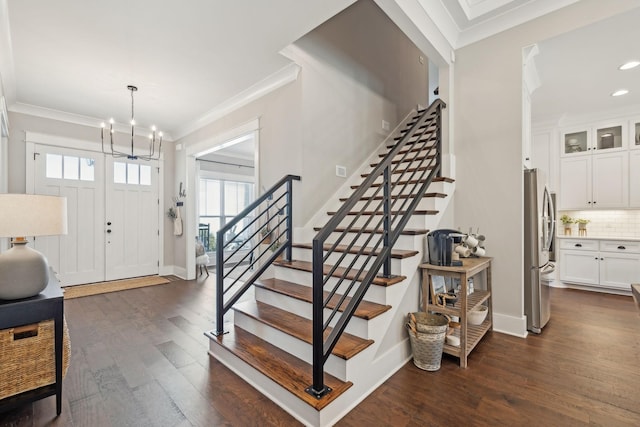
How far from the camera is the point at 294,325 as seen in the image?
2.20 metres

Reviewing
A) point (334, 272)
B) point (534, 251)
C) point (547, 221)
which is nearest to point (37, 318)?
point (334, 272)

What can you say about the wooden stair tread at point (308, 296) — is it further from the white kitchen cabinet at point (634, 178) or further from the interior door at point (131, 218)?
the white kitchen cabinet at point (634, 178)

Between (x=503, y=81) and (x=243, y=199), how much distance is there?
6.56 metres

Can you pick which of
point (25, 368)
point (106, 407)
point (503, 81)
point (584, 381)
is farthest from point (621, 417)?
point (25, 368)

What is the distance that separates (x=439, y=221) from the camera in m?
2.91

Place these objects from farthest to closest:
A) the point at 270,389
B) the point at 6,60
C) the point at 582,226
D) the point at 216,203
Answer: the point at 216,203, the point at 582,226, the point at 6,60, the point at 270,389

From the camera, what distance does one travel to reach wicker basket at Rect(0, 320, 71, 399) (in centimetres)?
161

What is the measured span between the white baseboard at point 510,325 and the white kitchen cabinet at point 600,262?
275 cm

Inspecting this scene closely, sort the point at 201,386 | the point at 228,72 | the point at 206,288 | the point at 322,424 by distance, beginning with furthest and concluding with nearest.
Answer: the point at 206,288 < the point at 228,72 < the point at 201,386 < the point at 322,424

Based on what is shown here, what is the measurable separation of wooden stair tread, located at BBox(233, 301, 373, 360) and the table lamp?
53.5 inches

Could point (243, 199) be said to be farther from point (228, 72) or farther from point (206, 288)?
point (228, 72)

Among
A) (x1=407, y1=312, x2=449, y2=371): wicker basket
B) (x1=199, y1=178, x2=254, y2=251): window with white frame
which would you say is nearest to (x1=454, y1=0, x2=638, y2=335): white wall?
(x1=407, y1=312, x2=449, y2=371): wicker basket

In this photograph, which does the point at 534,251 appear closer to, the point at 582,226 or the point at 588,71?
the point at 588,71

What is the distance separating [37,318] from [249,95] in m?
3.19
